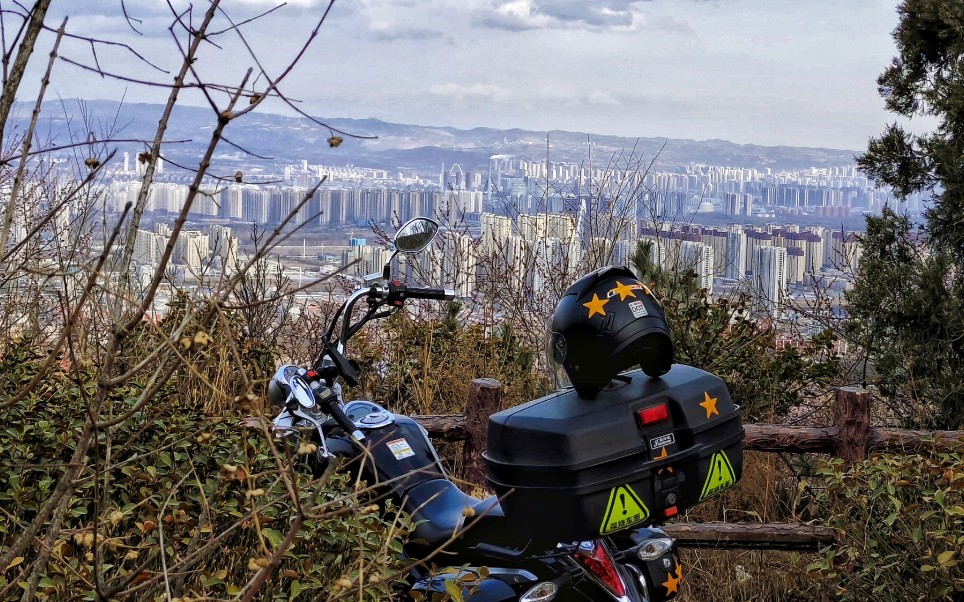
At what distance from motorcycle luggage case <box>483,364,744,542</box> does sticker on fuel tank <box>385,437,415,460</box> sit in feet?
2.14

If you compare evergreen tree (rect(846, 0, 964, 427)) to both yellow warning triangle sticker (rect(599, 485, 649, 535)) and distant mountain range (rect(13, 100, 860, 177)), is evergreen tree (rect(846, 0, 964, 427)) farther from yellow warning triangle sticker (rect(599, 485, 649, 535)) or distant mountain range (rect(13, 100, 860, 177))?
yellow warning triangle sticker (rect(599, 485, 649, 535))

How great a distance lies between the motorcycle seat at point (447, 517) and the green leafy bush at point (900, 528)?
4.68ft

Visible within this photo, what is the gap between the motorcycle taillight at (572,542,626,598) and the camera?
257cm

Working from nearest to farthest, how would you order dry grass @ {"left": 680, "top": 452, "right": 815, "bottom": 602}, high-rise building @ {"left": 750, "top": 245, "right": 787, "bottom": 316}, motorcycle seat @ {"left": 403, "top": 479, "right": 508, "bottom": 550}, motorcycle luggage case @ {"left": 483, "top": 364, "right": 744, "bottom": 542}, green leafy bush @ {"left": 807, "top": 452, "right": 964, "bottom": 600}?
motorcycle luggage case @ {"left": 483, "top": 364, "right": 744, "bottom": 542} → motorcycle seat @ {"left": 403, "top": 479, "right": 508, "bottom": 550} → green leafy bush @ {"left": 807, "top": 452, "right": 964, "bottom": 600} → dry grass @ {"left": 680, "top": 452, "right": 815, "bottom": 602} → high-rise building @ {"left": 750, "top": 245, "right": 787, "bottom": 316}

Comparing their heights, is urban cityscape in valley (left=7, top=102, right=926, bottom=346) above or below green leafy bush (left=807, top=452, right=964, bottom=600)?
above

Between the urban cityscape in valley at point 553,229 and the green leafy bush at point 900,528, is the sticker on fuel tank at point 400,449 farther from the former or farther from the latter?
the urban cityscape in valley at point 553,229

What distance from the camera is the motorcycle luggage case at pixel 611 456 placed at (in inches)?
92.5

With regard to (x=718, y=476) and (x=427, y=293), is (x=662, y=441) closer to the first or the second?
(x=718, y=476)

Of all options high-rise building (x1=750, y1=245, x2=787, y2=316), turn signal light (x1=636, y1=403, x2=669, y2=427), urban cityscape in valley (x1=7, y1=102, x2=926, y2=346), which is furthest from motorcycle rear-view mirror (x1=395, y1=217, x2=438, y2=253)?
high-rise building (x1=750, y1=245, x2=787, y2=316)

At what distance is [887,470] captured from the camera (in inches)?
139

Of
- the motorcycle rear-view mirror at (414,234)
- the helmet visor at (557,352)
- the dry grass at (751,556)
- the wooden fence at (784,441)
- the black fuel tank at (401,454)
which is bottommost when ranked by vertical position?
the dry grass at (751,556)

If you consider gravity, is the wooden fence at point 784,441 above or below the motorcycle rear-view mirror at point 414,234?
below

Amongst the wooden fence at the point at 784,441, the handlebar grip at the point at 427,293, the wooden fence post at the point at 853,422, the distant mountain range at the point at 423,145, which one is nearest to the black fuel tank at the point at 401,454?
the handlebar grip at the point at 427,293

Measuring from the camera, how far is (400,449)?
3.14m
